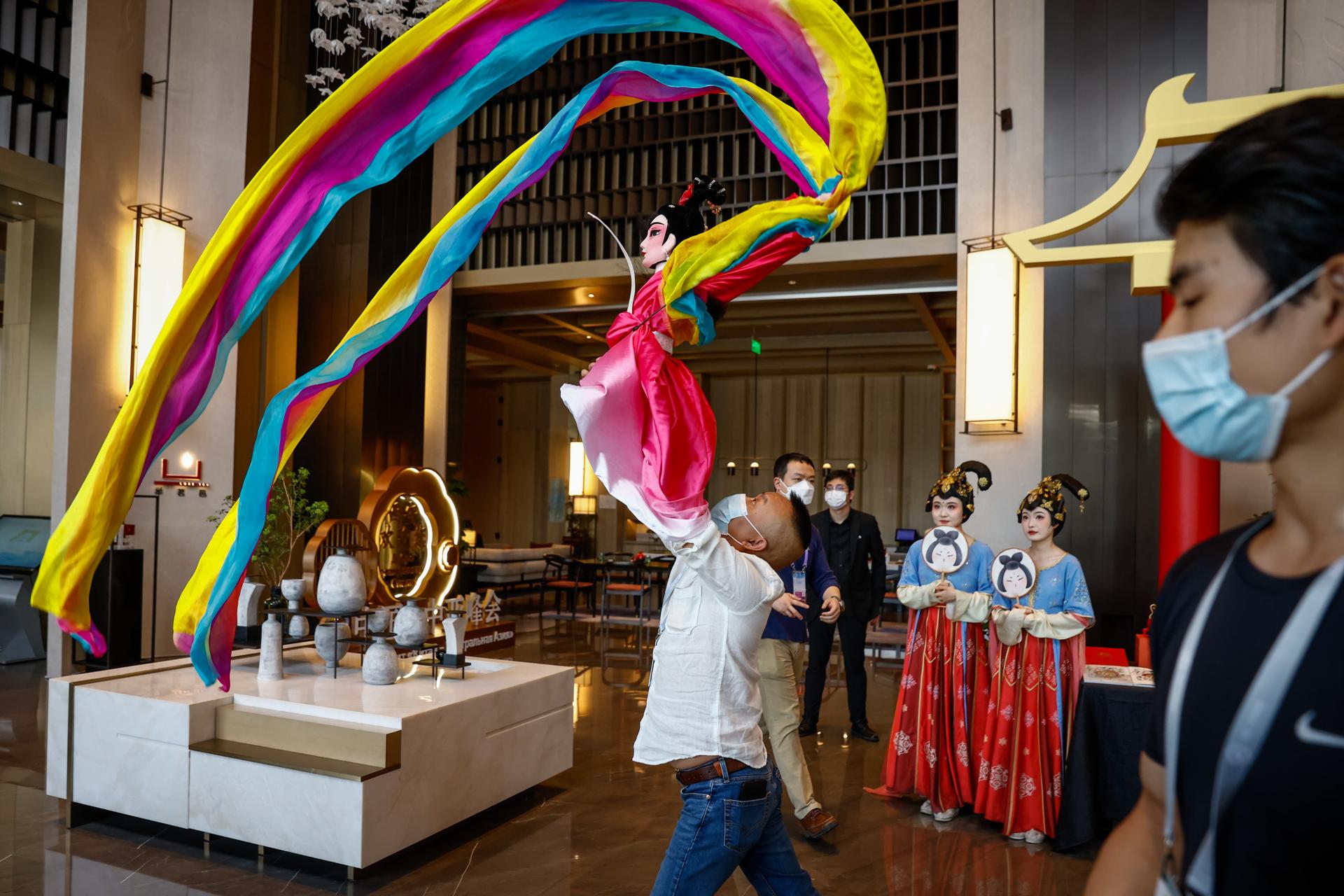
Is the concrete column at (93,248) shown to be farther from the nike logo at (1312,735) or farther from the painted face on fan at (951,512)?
the nike logo at (1312,735)

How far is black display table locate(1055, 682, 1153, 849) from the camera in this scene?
11.6ft

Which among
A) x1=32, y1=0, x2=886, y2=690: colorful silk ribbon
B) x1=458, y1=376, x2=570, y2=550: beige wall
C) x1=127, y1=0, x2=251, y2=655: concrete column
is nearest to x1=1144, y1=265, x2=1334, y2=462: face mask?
x1=32, y1=0, x2=886, y2=690: colorful silk ribbon

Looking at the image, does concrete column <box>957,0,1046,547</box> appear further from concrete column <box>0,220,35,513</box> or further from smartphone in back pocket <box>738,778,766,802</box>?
concrete column <box>0,220,35,513</box>

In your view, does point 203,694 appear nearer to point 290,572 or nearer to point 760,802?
point 760,802

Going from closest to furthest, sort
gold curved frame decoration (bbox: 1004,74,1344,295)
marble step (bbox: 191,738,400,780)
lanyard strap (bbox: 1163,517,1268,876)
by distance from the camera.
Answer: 1. lanyard strap (bbox: 1163,517,1268,876)
2. marble step (bbox: 191,738,400,780)
3. gold curved frame decoration (bbox: 1004,74,1344,295)

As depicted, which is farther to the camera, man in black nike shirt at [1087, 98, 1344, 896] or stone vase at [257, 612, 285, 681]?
stone vase at [257, 612, 285, 681]

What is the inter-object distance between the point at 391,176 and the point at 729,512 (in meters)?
1.16

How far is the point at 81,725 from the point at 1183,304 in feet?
13.4

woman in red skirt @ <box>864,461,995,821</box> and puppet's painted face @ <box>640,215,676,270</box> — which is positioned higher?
puppet's painted face @ <box>640,215,676,270</box>

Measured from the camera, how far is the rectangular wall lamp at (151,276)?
7105 mm

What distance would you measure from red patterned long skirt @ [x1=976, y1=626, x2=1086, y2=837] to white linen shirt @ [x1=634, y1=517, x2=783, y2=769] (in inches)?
91.0

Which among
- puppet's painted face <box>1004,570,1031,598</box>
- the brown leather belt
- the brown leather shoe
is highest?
puppet's painted face <box>1004,570,1031,598</box>

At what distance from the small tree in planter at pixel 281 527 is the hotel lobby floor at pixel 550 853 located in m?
1.35

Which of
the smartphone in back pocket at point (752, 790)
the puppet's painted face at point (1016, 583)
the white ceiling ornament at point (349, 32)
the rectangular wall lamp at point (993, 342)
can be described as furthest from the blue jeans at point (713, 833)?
the rectangular wall lamp at point (993, 342)
